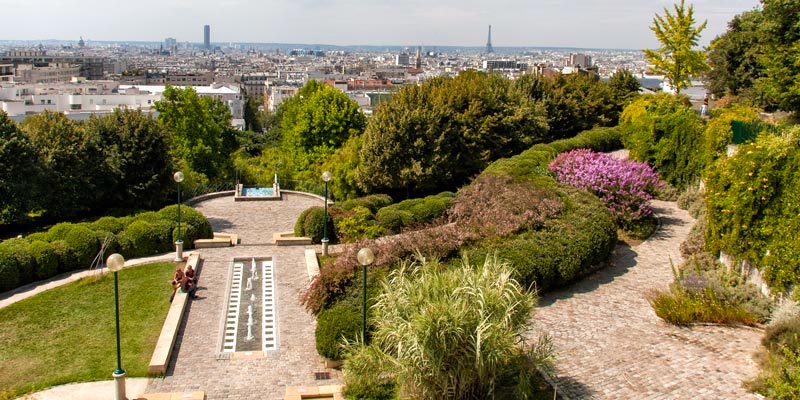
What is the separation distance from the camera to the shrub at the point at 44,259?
18.0 m

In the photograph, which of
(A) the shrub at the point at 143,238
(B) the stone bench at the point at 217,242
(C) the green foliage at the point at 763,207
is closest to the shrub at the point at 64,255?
(A) the shrub at the point at 143,238

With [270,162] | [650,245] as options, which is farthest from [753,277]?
[270,162]

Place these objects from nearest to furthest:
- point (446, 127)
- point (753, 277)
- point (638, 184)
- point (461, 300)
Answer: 1. point (461, 300)
2. point (753, 277)
3. point (638, 184)
4. point (446, 127)

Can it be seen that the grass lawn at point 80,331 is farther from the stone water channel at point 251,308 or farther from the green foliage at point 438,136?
the green foliage at point 438,136

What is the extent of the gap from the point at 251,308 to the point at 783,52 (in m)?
22.0

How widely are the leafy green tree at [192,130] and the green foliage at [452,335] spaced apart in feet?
106

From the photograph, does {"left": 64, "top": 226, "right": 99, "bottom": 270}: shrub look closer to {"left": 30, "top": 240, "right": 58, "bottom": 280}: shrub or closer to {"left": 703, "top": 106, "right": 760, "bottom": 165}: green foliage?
{"left": 30, "top": 240, "right": 58, "bottom": 280}: shrub

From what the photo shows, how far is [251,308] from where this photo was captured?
640 inches

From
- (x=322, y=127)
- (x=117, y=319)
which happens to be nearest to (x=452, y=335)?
(x=117, y=319)

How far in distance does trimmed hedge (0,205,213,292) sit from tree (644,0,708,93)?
86.5 feet

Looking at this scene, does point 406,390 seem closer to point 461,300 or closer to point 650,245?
point 461,300

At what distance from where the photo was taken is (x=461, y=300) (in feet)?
35.2

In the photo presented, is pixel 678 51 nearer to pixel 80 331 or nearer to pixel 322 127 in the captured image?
pixel 322 127

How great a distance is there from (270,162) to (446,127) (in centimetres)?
2175
